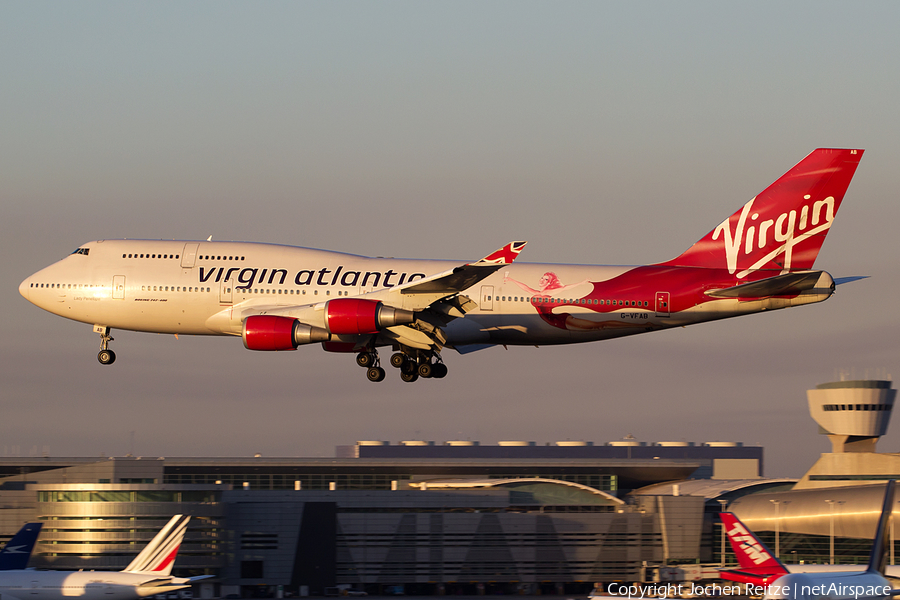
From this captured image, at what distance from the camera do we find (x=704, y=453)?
174 meters

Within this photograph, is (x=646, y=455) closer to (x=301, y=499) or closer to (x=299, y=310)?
(x=301, y=499)

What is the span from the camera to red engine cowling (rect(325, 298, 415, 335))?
40.9 metres

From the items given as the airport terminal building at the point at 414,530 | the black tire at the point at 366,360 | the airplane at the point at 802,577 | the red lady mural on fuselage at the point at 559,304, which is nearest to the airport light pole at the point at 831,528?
the airport terminal building at the point at 414,530

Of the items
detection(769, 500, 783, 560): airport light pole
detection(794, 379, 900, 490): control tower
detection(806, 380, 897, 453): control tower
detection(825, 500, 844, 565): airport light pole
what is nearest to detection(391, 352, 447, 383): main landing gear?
detection(825, 500, 844, 565): airport light pole

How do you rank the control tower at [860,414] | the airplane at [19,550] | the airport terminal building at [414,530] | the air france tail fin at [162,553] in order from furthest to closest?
the control tower at [860,414], the airport terminal building at [414,530], the air france tail fin at [162,553], the airplane at [19,550]

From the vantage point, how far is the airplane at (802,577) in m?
33.5

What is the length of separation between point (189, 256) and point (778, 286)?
80.4ft

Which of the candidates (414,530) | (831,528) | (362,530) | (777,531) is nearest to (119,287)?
(362,530)

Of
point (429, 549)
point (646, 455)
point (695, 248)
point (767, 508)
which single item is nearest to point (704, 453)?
point (646, 455)

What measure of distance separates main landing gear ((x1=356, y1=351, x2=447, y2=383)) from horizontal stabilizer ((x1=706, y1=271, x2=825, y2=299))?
12.4 m

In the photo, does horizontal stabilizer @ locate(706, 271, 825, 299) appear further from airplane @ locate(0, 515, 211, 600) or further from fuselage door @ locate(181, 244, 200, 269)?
airplane @ locate(0, 515, 211, 600)

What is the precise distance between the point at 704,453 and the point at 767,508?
92.0m

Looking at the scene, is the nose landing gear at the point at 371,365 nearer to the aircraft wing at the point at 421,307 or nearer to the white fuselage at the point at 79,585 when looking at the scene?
the aircraft wing at the point at 421,307

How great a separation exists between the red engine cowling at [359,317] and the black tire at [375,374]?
11.7 ft
